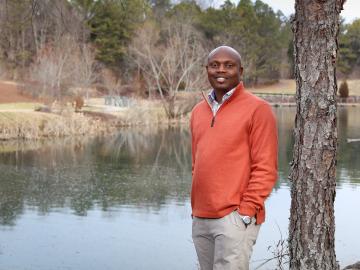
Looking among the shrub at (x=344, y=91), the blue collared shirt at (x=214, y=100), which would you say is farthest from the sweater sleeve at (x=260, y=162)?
the shrub at (x=344, y=91)

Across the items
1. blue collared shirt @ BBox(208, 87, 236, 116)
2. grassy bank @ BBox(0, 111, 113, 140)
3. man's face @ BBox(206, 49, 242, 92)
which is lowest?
grassy bank @ BBox(0, 111, 113, 140)

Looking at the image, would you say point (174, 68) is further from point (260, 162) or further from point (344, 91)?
point (260, 162)

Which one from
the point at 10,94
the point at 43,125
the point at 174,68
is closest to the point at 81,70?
the point at 10,94

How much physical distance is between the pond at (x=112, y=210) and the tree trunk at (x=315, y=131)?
2873 mm

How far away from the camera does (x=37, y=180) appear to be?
10.5 m

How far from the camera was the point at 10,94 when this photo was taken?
1109 inches

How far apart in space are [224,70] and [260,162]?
44 centimetres

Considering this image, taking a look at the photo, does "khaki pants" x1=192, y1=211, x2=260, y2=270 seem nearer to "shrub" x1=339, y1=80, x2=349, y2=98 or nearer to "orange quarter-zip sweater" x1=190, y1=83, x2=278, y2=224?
"orange quarter-zip sweater" x1=190, y1=83, x2=278, y2=224

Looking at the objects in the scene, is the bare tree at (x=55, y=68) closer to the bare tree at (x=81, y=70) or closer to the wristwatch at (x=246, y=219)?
the bare tree at (x=81, y=70)

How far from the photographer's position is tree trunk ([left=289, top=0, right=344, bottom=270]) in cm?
260

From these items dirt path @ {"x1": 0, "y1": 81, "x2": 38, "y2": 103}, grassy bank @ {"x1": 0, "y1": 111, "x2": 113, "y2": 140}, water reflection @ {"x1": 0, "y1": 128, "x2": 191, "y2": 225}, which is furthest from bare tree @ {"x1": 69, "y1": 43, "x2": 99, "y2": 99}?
water reflection @ {"x1": 0, "y1": 128, "x2": 191, "y2": 225}

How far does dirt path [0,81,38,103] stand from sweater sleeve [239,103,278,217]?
25.4 metres

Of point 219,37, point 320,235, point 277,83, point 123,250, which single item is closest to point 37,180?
point 123,250

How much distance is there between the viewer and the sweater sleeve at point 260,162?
236 cm
